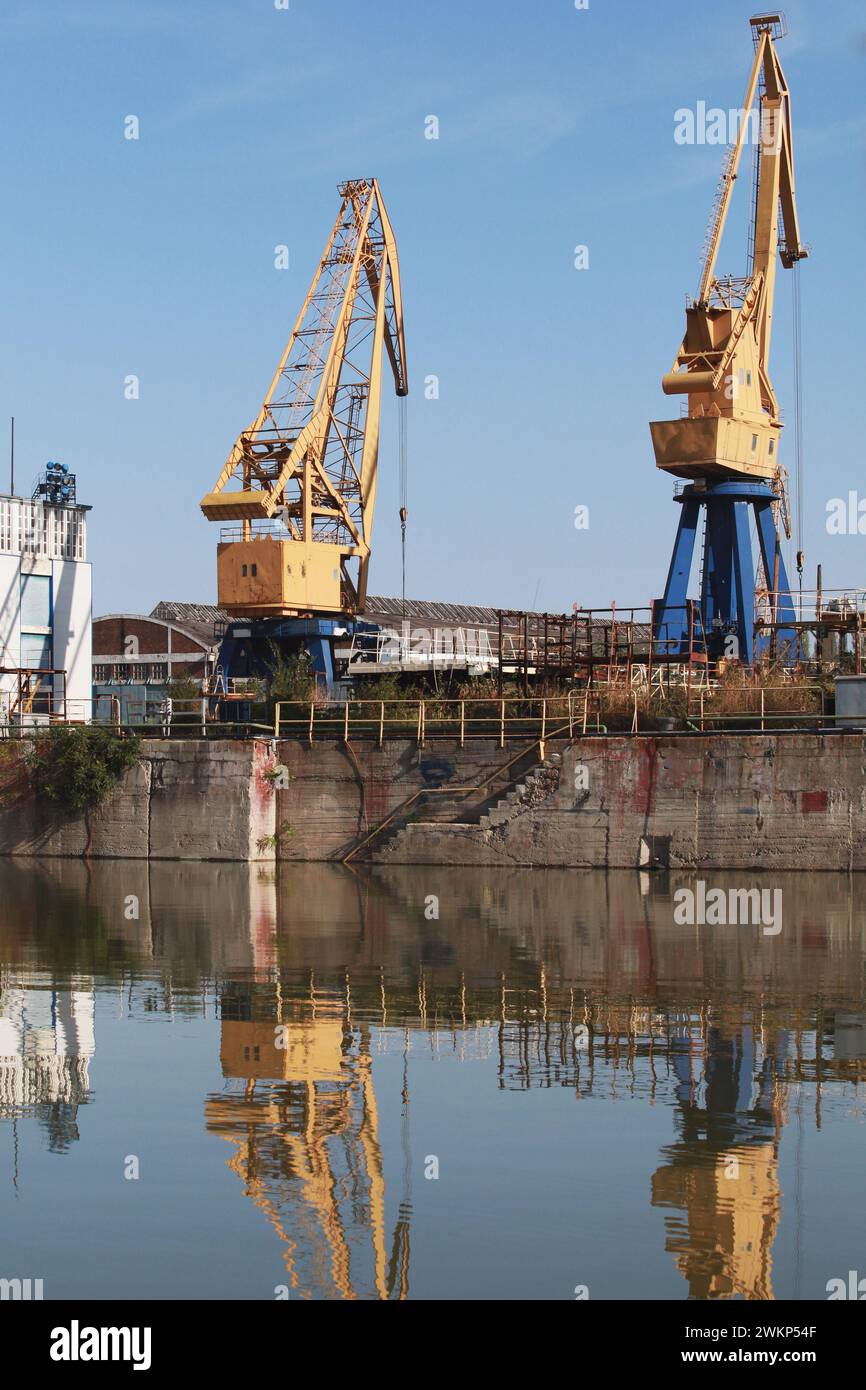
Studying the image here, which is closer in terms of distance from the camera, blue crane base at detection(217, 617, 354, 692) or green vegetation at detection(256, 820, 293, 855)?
green vegetation at detection(256, 820, 293, 855)

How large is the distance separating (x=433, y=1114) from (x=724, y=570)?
36910 mm

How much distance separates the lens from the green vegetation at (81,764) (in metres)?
40.8

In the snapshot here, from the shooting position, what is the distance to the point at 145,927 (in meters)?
26.4

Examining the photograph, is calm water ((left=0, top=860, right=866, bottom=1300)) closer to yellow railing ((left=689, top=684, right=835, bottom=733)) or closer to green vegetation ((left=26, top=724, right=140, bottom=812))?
yellow railing ((left=689, top=684, right=835, bottom=733))

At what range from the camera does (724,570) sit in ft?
159

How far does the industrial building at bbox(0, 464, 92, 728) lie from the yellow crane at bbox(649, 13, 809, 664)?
18.7 meters

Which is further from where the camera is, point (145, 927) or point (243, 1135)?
point (145, 927)

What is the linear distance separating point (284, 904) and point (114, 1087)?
15841 millimetres

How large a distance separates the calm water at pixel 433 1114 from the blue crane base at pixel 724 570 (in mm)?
23037

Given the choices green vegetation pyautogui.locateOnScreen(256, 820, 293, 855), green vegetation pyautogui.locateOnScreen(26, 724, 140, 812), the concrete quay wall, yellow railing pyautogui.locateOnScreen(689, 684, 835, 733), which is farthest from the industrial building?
yellow railing pyautogui.locateOnScreen(689, 684, 835, 733)

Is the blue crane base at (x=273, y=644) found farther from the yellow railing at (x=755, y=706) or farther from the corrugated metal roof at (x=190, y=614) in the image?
the corrugated metal roof at (x=190, y=614)

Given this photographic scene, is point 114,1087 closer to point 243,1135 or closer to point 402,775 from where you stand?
point 243,1135

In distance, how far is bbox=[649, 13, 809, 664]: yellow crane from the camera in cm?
4716
